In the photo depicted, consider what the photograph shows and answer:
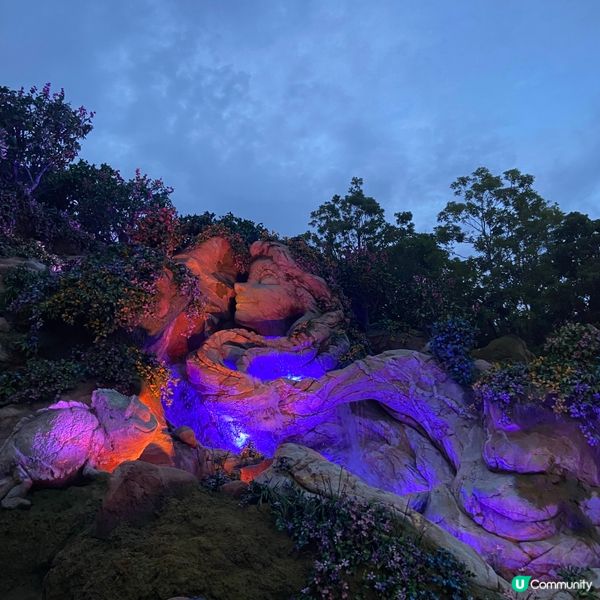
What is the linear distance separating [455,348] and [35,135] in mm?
20947

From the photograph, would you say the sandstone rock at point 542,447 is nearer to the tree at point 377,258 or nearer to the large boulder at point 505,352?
the large boulder at point 505,352

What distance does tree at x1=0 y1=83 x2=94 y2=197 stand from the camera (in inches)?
733

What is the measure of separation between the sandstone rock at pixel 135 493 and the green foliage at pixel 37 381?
4958mm

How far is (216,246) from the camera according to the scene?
64.1 feet

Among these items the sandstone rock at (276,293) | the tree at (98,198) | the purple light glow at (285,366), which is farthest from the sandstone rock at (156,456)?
the tree at (98,198)

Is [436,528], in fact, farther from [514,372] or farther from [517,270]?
[517,270]

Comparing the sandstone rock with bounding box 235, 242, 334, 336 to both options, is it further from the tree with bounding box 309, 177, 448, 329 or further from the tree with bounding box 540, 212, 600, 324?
the tree with bounding box 540, 212, 600, 324

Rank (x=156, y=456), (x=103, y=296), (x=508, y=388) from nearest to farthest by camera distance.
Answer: (x=156, y=456), (x=508, y=388), (x=103, y=296)

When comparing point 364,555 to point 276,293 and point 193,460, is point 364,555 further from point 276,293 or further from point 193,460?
point 276,293

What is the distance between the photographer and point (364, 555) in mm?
5086

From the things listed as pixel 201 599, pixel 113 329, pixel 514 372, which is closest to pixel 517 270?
pixel 514 372

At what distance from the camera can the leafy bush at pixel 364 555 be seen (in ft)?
15.4

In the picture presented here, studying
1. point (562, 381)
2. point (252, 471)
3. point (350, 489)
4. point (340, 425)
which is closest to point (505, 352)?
point (562, 381)

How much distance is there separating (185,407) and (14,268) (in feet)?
25.3
